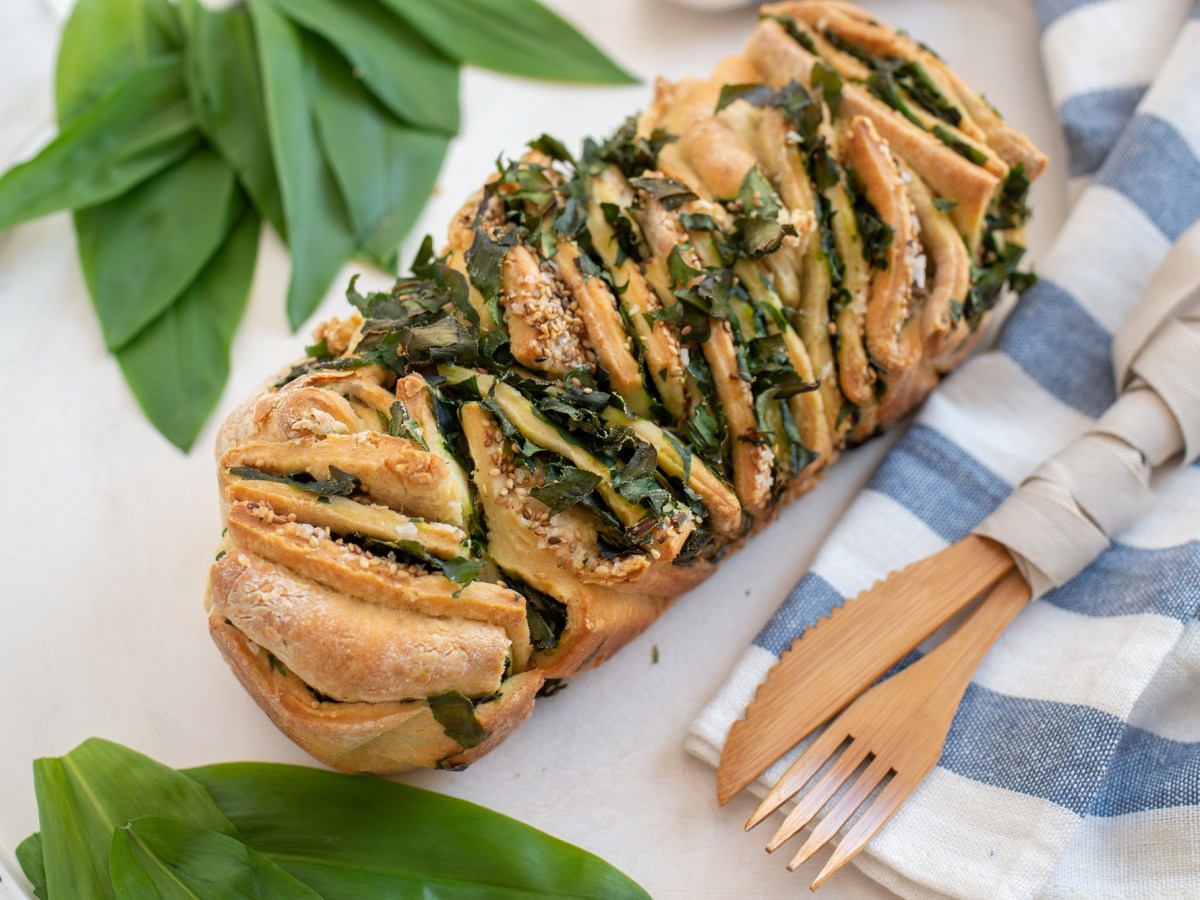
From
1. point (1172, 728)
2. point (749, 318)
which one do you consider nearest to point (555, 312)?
point (749, 318)

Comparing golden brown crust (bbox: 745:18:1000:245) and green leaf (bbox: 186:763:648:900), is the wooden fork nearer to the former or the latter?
green leaf (bbox: 186:763:648:900)

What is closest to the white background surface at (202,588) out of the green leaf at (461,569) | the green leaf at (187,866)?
the green leaf at (187,866)

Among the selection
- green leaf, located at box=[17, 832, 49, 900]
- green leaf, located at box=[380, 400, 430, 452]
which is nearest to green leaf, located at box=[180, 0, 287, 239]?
green leaf, located at box=[380, 400, 430, 452]

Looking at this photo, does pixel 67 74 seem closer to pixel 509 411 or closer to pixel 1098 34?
pixel 509 411

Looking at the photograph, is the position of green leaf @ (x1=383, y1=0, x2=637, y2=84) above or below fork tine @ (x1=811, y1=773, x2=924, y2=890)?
above

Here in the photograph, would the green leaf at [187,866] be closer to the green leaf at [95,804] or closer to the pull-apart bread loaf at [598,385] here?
the green leaf at [95,804]

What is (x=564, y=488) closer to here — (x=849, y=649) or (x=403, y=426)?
(x=403, y=426)
